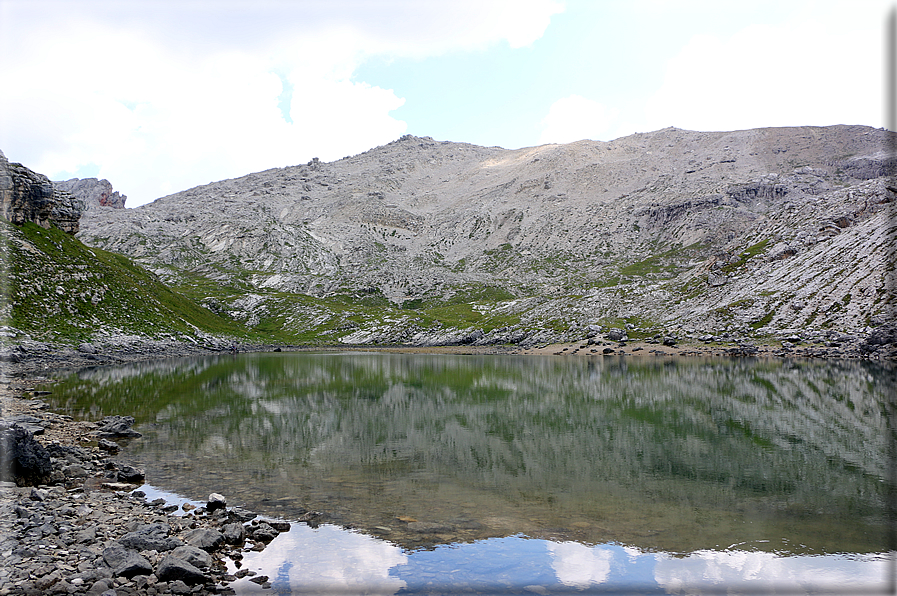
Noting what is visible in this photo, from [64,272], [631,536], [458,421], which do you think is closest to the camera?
[631,536]

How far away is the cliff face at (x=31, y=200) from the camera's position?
102 metres

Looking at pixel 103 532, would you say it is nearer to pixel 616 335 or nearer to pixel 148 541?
pixel 148 541

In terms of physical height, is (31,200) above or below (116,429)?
above

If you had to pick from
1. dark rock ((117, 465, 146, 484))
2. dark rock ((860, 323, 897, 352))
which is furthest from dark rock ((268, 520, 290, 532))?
dark rock ((860, 323, 897, 352))

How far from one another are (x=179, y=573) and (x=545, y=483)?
45.8 feet

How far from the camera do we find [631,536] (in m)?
15.8

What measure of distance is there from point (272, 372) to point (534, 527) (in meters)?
65.3

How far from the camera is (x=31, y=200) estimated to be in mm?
108000

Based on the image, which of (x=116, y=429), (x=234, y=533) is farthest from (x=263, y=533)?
(x=116, y=429)

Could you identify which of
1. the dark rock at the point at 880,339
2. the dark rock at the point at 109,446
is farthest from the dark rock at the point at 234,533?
the dark rock at the point at 880,339

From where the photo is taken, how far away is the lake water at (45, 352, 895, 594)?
44.1ft

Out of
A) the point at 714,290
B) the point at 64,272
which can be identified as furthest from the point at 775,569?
the point at 714,290

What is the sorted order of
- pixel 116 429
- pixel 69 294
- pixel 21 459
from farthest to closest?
pixel 69 294
pixel 116 429
pixel 21 459

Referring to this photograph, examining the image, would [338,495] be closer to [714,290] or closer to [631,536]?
[631,536]
